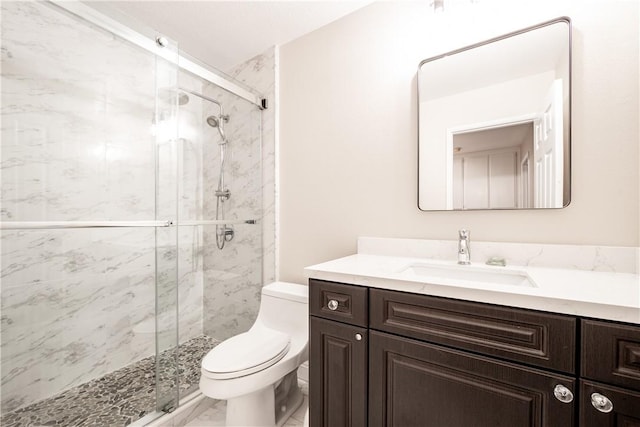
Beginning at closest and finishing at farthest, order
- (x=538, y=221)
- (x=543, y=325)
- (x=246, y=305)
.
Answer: (x=543, y=325)
(x=538, y=221)
(x=246, y=305)

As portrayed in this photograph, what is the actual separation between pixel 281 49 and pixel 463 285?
1.97m

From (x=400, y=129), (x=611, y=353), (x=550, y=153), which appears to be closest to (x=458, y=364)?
(x=611, y=353)

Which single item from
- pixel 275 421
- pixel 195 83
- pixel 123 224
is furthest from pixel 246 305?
pixel 195 83

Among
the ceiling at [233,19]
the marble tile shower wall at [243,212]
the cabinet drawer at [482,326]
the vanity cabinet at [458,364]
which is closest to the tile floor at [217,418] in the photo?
the marble tile shower wall at [243,212]

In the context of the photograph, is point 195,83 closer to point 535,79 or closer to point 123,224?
point 123,224

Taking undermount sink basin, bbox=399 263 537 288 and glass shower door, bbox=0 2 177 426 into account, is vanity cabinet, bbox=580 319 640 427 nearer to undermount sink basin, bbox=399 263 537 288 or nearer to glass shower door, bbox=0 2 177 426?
undermount sink basin, bbox=399 263 537 288

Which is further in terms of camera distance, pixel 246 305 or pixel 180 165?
Result: pixel 246 305

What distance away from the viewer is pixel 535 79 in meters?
1.26

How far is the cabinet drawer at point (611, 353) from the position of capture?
0.68 meters

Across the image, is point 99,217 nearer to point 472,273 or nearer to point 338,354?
point 338,354

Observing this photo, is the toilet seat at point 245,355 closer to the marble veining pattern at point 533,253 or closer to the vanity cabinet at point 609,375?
the marble veining pattern at point 533,253

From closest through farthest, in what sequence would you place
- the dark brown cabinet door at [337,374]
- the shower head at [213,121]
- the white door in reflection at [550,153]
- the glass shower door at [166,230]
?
1. the dark brown cabinet door at [337,374]
2. the white door in reflection at [550,153]
3. the glass shower door at [166,230]
4. the shower head at [213,121]

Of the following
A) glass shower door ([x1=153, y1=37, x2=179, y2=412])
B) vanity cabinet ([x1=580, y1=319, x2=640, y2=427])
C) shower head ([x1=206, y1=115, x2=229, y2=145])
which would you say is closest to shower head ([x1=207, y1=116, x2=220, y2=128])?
shower head ([x1=206, y1=115, x2=229, y2=145])

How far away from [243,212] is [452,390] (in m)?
1.58
